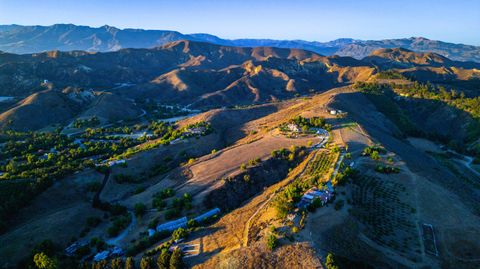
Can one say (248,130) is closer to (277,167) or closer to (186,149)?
(186,149)

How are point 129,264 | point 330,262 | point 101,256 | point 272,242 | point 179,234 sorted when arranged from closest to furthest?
1. point 330,262
2. point 272,242
3. point 129,264
4. point 179,234
5. point 101,256

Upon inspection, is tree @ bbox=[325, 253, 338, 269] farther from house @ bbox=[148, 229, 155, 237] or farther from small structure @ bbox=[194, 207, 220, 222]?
house @ bbox=[148, 229, 155, 237]

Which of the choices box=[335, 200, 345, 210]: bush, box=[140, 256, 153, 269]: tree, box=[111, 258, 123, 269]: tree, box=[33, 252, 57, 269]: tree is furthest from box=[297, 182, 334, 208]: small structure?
box=[33, 252, 57, 269]: tree

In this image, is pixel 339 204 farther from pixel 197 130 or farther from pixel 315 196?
pixel 197 130

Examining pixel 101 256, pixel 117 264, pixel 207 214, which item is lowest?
pixel 101 256

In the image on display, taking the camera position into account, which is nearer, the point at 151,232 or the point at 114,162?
the point at 151,232

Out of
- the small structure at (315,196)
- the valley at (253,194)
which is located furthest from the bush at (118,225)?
the small structure at (315,196)

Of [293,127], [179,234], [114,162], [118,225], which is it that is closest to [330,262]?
[179,234]

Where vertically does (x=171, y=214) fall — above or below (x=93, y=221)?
above
